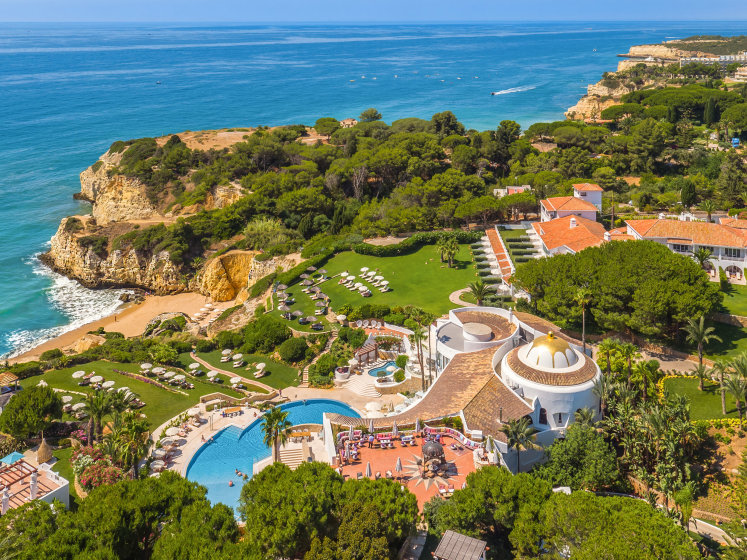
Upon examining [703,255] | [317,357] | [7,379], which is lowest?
[317,357]

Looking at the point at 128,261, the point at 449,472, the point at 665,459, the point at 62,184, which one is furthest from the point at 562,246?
the point at 62,184

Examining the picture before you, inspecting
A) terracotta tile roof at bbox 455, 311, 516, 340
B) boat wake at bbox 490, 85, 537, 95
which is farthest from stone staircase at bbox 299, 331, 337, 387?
boat wake at bbox 490, 85, 537, 95

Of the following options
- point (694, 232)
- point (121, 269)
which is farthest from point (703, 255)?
point (121, 269)

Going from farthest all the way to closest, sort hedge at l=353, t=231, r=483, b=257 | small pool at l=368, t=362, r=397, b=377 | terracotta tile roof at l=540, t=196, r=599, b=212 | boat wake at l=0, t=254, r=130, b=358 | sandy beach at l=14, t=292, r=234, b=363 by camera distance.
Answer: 1. hedge at l=353, t=231, r=483, b=257
2. terracotta tile roof at l=540, t=196, r=599, b=212
3. boat wake at l=0, t=254, r=130, b=358
4. sandy beach at l=14, t=292, r=234, b=363
5. small pool at l=368, t=362, r=397, b=377

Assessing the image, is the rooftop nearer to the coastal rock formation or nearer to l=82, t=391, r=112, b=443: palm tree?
l=82, t=391, r=112, b=443: palm tree

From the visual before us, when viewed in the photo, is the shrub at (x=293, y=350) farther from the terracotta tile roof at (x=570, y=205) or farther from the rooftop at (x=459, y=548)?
the terracotta tile roof at (x=570, y=205)

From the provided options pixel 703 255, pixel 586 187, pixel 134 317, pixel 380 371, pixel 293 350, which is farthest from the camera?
pixel 586 187

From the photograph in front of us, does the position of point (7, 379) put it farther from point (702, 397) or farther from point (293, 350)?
point (702, 397)
